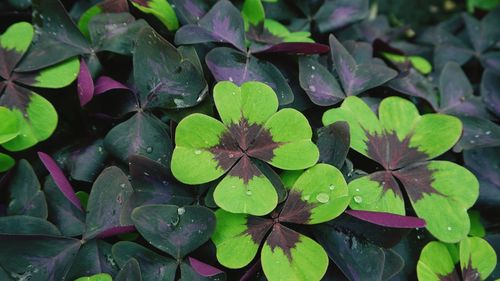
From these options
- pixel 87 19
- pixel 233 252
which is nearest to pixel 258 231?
pixel 233 252

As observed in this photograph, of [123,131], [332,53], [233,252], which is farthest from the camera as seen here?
[332,53]

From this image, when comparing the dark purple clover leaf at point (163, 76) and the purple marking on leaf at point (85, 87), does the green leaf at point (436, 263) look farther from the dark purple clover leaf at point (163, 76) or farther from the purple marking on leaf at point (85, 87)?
the purple marking on leaf at point (85, 87)

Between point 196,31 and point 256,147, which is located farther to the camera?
point 196,31

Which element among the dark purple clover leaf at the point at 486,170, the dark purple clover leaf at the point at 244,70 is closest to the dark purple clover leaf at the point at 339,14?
the dark purple clover leaf at the point at 244,70

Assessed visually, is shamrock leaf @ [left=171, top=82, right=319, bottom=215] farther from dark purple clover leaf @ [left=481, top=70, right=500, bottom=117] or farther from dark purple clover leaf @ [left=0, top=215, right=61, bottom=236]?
dark purple clover leaf @ [left=481, top=70, right=500, bottom=117]

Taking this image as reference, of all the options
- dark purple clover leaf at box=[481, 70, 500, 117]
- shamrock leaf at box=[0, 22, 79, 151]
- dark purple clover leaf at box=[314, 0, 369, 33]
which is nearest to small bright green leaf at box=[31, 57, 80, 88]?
shamrock leaf at box=[0, 22, 79, 151]

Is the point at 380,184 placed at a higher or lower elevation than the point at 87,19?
lower

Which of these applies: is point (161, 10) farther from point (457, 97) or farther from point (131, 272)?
point (457, 97)

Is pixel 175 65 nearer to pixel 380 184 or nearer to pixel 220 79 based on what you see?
pixel 220 79
